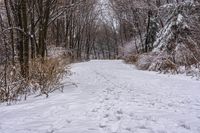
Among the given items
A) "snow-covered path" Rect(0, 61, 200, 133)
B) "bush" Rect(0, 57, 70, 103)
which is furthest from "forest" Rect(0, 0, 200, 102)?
"snow-covered path" Rect(0, 61, 200, 133)

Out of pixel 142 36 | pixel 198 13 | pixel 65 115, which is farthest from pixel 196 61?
pixel 142 36

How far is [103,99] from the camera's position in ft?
21.9

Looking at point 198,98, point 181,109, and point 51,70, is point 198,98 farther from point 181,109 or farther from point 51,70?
point 51,70

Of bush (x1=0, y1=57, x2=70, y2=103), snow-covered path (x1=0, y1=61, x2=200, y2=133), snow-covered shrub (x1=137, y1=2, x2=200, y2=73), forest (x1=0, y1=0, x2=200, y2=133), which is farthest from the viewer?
snow-covered shrub (x1=137, y1=2, x2=200, y2=73)

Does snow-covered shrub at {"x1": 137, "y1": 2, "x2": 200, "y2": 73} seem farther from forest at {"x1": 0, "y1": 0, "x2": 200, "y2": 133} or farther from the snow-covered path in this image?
the snow-covered path

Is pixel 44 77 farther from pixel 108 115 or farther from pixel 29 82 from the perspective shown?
pixel 108 115

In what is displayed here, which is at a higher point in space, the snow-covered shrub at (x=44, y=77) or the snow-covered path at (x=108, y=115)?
the snow-covered shrub at (x=44, y=77)

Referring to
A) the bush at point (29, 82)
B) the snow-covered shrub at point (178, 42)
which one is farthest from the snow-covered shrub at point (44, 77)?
the snow-covered shrub at point (178, 42)

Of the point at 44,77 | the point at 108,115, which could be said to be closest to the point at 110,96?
the point at 108,115

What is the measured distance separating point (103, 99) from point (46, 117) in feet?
5.60

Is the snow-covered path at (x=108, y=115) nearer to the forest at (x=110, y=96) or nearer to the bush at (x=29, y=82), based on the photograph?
the forest at (x=110, y=96)

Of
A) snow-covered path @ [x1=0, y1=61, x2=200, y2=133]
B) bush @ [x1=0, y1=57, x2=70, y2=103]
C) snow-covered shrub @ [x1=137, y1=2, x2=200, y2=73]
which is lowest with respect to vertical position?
snow-covered path @ [x1=0, y1=61, x2=200, y2=133]

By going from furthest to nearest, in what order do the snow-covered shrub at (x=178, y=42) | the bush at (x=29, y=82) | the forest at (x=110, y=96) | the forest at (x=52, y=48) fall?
the snow-covered shrub at (x=178, y=42)
the forest at (x=52, y=48)
the bush at (x=29, y=82)
the forest at (x=110, y=96)

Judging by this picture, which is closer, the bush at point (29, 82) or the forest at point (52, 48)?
the bush at point (29, 82)
